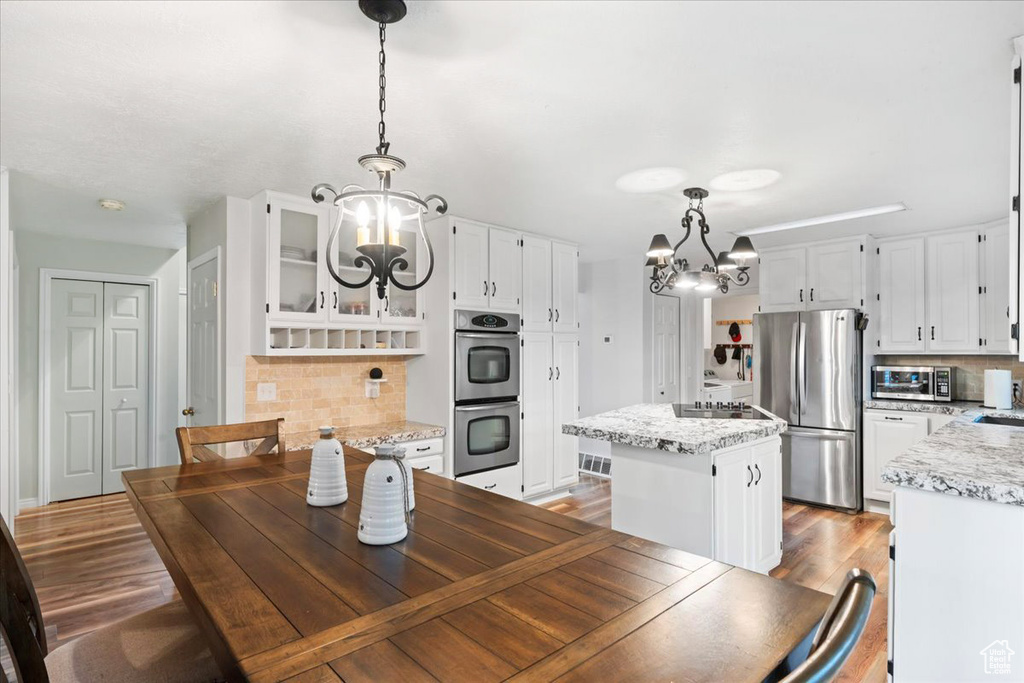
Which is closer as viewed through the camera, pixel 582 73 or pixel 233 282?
pixel 582 73

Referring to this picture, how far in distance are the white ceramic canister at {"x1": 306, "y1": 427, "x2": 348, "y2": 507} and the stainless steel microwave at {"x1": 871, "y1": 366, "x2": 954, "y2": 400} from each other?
183 inches

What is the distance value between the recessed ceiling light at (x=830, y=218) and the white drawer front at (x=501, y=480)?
8.77ft

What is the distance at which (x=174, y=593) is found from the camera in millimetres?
2840

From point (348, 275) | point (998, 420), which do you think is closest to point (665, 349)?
point (998, 420)

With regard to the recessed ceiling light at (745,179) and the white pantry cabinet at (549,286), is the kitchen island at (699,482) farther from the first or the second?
the white pantry cabinet at (549,286)

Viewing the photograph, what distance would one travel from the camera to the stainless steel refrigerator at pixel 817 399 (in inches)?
171

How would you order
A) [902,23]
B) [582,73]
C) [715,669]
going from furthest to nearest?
1. [582,73]
2. [902,23]
3. [715,669]

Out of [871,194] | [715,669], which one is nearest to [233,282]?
[715,669]

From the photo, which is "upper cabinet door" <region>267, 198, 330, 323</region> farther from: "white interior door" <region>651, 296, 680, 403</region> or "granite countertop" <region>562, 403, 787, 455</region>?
"white interior door" <region>651, 296, 680, 403</region>

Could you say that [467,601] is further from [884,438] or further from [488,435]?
[884,438]

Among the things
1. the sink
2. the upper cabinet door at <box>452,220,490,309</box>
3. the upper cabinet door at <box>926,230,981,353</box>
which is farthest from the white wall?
the upper cabinet door at <box>926,230,981,353</box>

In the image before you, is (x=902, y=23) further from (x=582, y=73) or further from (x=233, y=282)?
(x=233, y=282)

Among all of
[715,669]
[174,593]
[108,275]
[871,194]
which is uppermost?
[871,194]

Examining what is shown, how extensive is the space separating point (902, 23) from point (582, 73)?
967mm
